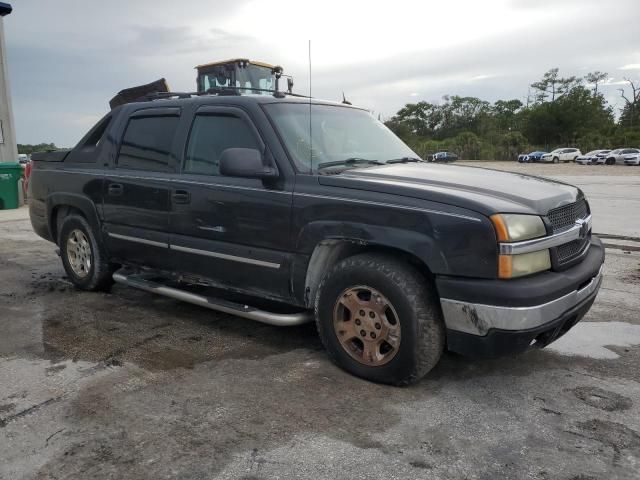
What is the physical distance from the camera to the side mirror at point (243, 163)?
11.6 feet

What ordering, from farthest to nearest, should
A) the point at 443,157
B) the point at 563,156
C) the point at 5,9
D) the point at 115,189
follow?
the point at 563,156
the point at 5,9
the point at 443,157
the point at 115,189

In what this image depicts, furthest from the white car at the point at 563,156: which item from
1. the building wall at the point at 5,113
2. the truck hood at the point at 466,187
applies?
the truck hood at the point at 466,187

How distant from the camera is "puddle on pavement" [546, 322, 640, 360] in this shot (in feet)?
12.8

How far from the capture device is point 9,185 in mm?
12977

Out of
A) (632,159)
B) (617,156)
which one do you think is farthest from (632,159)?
(617,156)

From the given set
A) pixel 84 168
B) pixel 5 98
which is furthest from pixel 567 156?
pixel 84 168

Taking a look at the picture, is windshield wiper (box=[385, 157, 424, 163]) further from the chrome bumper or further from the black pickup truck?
the chrome bumper

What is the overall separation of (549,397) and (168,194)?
9.99 ft

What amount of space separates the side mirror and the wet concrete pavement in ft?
4.20

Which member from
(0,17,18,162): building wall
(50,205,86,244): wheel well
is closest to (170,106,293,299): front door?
(50,205,86,244): wheel well

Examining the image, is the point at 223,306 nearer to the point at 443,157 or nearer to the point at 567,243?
the point at 567,243

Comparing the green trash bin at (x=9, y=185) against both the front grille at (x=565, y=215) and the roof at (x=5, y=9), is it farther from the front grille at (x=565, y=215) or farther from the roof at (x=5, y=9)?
the front grille at (x=565, y=215)

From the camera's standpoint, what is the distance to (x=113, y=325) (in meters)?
4.49

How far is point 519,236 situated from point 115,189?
11.2 ft
